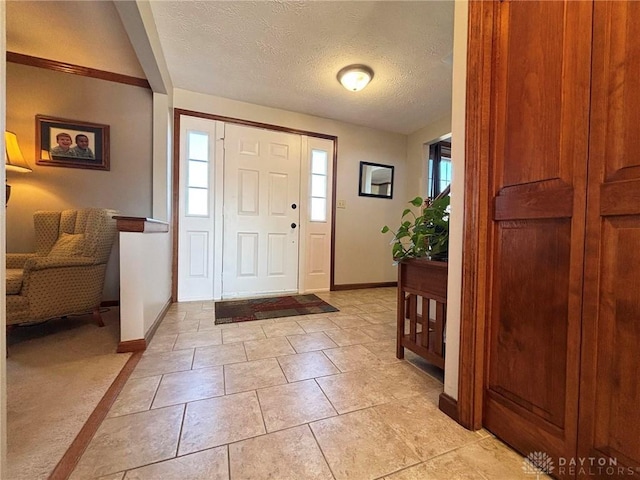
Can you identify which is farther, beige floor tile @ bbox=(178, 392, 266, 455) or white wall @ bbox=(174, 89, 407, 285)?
white wall @ bbox=(174, 89, 407, 285)

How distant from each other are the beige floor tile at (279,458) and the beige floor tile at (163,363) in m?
0.78

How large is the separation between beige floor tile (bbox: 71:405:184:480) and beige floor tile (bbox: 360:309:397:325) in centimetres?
174

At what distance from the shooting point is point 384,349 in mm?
1845

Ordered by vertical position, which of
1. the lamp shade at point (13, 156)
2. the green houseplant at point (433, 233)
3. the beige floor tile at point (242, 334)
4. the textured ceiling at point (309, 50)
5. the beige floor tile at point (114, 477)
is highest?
the textured ceiling at point (309, 50)

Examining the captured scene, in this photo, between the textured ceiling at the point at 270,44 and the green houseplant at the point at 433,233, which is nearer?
the green houseplant at the point at 433,233

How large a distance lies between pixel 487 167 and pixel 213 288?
302 cm

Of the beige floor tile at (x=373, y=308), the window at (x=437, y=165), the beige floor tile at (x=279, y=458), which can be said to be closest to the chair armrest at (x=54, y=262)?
the beige floor tile at (x=279, y=458)

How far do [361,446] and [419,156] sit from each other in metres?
3.89

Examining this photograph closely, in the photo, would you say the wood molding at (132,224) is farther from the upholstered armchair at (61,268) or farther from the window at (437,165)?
the window at (437,165)

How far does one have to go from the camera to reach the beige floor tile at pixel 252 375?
4.47 feet

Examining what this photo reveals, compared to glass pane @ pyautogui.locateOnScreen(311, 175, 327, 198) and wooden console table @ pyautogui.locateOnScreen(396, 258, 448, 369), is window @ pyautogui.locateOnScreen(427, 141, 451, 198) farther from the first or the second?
wooden console table @ pyautogui.locateOnScreen(396, 258, 448, 369)

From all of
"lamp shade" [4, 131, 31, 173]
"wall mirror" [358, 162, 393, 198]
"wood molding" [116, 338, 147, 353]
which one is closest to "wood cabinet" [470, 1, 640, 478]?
"wood molding" [116, 338, 147, 353]

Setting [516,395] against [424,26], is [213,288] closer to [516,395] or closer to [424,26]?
[516,395]

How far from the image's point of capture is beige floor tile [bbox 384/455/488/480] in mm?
839
